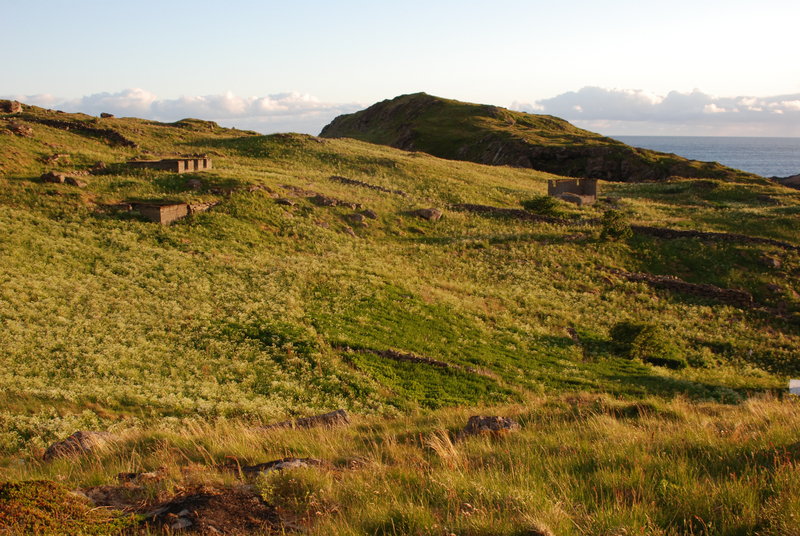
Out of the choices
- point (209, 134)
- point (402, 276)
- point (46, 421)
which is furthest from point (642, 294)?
point (209, 134)

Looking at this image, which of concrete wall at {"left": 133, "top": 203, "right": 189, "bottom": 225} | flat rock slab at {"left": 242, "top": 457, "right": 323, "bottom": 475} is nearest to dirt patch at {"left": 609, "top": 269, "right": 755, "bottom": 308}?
concrete wall at {"left": 133, "top": 203, "right": 189, "bottom": 225}

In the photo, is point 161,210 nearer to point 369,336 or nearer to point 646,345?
point 369,336

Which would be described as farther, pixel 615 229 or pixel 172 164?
pixel 172 164

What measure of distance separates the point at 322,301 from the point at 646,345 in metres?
14.2

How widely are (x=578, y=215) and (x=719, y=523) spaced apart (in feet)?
138

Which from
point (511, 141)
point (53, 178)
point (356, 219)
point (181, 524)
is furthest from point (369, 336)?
point (511, 141)

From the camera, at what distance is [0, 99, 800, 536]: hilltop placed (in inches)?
249

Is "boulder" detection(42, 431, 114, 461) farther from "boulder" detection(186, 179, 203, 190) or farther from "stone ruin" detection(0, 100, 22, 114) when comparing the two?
"stone ruin" detection(0, 100, 22, 114)

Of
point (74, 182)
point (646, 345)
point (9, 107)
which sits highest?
point (9, 107)

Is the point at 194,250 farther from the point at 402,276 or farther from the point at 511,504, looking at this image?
the point at 511,504

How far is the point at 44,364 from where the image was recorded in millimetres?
13117

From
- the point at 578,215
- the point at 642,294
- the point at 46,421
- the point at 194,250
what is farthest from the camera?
the point at 578,215

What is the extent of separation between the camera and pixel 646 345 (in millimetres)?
20828

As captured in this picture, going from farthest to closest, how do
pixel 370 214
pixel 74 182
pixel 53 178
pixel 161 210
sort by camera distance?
pixel 370 214 → pixel 74 182 → pixel 53 178 → pixel 161 210
